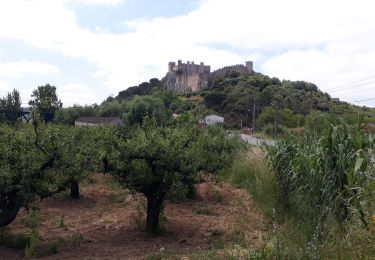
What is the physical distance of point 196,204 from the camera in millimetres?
11922

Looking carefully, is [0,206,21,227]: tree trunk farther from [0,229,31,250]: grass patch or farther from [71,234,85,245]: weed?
[71,234,85,245]: weed

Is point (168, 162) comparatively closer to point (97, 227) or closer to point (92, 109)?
point (97, 227)

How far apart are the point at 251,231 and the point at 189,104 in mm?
71168

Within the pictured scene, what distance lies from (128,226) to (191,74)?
116125 mm

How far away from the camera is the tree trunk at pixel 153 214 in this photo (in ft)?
29.2

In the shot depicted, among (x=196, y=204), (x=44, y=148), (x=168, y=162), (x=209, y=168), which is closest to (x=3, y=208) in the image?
(x=44, y=148)

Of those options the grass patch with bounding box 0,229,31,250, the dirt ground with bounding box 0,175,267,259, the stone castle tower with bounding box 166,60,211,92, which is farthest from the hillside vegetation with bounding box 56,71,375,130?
the grass patch with bounding box 0,229,31,250

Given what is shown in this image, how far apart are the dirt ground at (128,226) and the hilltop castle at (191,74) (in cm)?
9723

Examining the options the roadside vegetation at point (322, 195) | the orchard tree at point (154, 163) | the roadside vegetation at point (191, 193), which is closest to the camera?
the roadside vegetation at point (322, 195)

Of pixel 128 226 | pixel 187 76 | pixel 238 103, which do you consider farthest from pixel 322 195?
pixel 187 76

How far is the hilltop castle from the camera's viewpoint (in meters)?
115

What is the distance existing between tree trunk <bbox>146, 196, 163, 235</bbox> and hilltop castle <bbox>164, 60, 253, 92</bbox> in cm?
10006

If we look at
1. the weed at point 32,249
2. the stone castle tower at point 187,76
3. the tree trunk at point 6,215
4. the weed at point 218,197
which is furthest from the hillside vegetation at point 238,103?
the weed at point 32,249

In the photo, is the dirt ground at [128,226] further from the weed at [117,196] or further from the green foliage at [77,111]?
the green foliage at [77,111]
